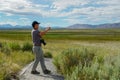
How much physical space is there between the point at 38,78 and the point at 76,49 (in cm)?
216

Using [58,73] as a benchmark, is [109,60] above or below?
above

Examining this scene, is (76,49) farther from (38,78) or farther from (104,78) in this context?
(104,78)

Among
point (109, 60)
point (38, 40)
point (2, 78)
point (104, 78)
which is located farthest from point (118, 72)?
point (38, 40)

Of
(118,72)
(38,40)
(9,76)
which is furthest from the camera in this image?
(38,40)

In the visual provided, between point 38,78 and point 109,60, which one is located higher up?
point 109,60

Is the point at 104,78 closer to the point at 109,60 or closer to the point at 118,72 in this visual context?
the point at 118,72

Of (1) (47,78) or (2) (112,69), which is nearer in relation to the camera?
(2) (112,69)

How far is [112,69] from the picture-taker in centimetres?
639

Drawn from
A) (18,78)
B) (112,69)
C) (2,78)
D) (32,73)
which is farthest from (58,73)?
(112,69)

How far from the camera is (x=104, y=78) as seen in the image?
6078 millimetres

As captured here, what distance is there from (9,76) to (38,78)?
3.58 feet

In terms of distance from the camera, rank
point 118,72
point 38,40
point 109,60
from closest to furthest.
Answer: point 118,72, point 109,60, point 38,40

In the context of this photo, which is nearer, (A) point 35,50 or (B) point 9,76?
(B) point 9,76

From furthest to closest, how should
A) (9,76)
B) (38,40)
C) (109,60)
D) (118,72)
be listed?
(38,40) < (9,76) < (109,60) < (118,72)
